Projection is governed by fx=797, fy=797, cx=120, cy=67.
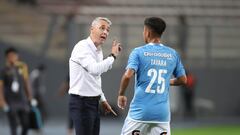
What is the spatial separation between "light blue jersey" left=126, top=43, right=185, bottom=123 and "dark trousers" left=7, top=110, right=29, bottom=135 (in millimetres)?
7282

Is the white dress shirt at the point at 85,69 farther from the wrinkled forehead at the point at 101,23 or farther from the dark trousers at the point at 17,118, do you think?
the dark trousers at the point at 17,118

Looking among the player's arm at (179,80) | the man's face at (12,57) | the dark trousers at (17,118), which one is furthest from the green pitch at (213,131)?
the player's arm at (179,80)

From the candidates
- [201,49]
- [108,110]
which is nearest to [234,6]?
[201,49]

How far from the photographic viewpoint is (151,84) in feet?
32.1

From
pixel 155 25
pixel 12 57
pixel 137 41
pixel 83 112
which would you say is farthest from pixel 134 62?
pixel 137 41

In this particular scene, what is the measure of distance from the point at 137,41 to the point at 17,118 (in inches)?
605

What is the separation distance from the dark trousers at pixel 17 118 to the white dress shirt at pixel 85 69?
6510mm

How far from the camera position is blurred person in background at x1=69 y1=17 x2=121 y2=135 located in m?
10.4

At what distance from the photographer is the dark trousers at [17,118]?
1681 cm

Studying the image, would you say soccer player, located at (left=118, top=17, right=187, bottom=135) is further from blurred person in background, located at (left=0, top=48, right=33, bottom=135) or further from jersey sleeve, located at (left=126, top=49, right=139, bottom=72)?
blurred person in background, located at (left=0, top=48, right=33, bottom=135)

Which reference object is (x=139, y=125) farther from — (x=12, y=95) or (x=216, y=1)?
(x=216, y=1)

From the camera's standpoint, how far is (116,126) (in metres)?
26.2

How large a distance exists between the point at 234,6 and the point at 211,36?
220cm

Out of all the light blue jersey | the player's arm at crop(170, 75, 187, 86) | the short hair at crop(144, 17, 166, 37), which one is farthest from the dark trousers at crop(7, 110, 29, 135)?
the short hair at crop(144, 17, 166, 37)
